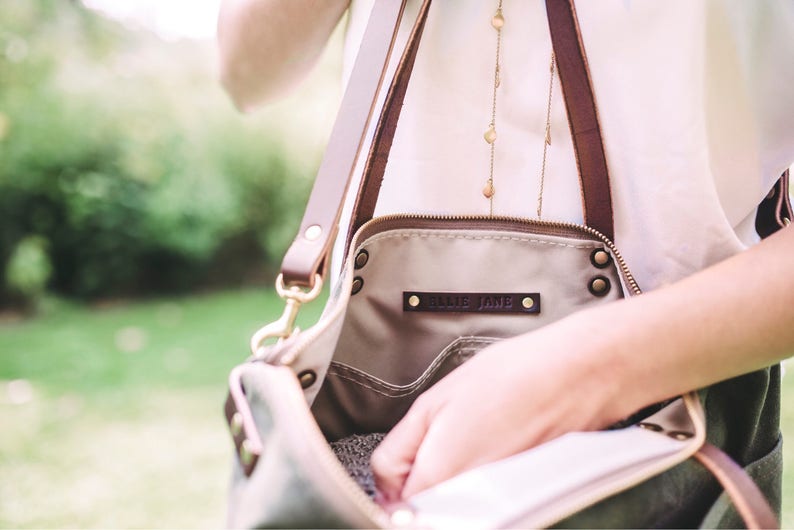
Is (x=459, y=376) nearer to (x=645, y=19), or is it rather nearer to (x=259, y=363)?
(x=259, y=363)

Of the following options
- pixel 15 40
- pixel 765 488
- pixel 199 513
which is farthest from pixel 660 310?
pixel 15 40

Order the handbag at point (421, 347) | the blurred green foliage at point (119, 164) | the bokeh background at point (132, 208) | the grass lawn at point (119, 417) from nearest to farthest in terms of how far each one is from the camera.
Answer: the handbag at point (421, 347)
the grass lawn at point (119, 417)
the bokeh background at point (132, 208)
the blurred green foliage at point (119, 164)

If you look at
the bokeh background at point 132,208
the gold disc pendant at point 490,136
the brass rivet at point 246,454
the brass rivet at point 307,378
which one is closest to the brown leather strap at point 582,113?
the gold disc pendant at point 490,136

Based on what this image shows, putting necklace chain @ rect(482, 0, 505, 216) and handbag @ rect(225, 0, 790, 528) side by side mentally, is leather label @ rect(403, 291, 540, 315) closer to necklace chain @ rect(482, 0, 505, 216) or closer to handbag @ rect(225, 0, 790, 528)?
handbag @ rect(225, 0, 790, 528)

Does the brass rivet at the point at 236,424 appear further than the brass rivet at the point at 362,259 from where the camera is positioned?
No

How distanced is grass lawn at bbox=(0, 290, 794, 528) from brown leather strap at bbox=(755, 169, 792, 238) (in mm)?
2181

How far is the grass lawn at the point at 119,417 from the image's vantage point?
297 cm

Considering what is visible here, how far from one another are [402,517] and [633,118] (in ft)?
1.96

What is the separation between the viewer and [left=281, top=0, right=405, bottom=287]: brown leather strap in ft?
2.51

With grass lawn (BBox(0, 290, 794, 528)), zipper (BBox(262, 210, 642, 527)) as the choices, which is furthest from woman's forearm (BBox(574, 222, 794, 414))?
grass lawn (BBox(0, 290, 794, 528))

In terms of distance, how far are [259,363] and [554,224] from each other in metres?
0.43

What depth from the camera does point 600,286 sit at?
2.97ft

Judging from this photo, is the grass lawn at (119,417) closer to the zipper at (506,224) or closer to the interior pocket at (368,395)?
the interior pocket at (368,395)

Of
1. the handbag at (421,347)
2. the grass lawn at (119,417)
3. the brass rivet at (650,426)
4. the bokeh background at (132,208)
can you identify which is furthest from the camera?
the bokeh background at (132,208)
